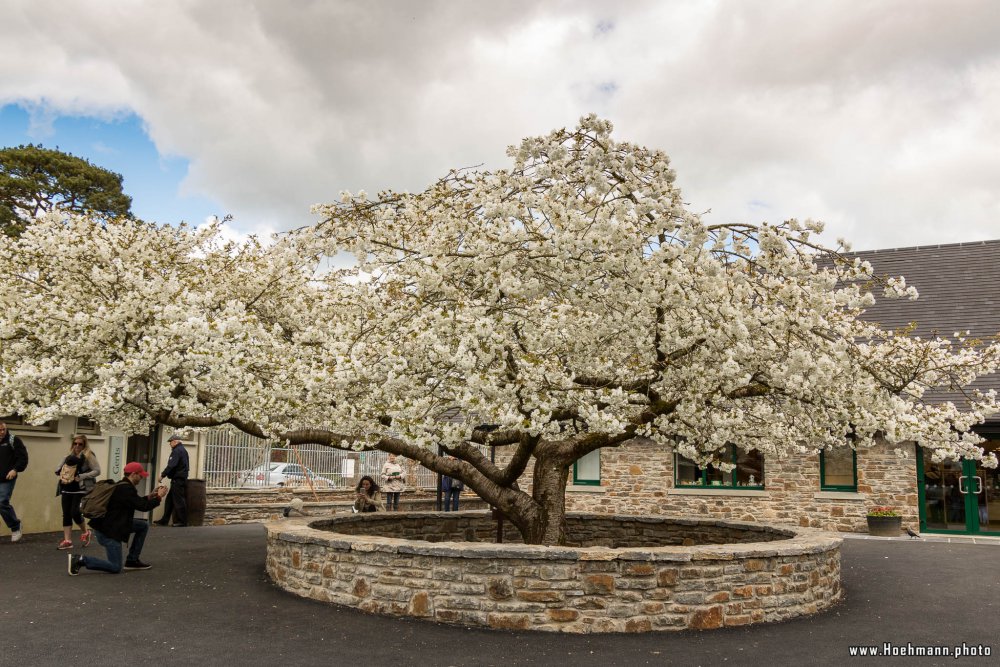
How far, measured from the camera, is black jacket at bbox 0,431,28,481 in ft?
42.7

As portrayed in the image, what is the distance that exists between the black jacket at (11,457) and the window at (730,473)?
1490 centimetres

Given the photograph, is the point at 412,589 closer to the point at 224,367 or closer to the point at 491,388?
the point at 491,388

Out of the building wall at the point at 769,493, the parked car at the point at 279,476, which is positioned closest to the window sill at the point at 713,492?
the building wall at the point at 769,493

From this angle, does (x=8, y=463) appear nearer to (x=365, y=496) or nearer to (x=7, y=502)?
(x=7, y=502)

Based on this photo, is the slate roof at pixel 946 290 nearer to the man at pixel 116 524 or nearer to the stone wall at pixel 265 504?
the stone wall at pixel 265 504

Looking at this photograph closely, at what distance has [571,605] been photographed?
7.85 m

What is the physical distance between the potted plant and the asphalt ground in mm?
7301

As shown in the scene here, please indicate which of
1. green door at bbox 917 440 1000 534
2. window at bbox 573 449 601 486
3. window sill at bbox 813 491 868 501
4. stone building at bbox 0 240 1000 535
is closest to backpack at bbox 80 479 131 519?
stone building at bbox 0 240 1000 535

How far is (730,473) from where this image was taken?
2081cm

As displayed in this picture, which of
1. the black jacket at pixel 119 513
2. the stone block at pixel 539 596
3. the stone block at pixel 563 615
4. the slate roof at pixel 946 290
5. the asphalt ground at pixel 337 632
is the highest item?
the slate roof at pixel 946 290

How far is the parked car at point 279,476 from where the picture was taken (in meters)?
20.5

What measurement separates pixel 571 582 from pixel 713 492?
45.2ft

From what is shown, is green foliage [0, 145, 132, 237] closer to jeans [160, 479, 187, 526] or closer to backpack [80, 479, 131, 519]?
jeans [160, 479, 187, 526]

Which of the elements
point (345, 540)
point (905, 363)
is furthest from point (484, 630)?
point (905, 363)
